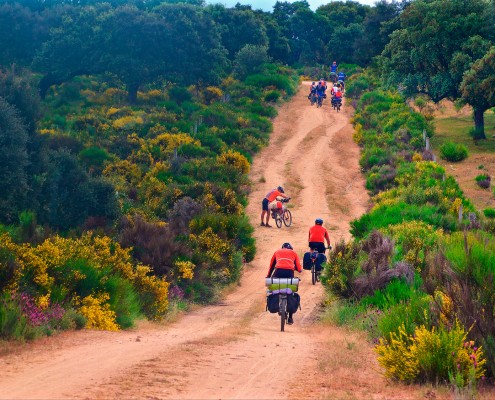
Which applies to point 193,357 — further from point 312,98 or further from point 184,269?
point 312,98

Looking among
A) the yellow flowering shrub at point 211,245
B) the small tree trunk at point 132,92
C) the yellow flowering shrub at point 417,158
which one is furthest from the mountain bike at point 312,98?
the yellow flowering shrub at point 211,245

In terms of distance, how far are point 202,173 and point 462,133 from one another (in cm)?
1972

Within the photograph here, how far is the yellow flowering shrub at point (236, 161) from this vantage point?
35.0 metres

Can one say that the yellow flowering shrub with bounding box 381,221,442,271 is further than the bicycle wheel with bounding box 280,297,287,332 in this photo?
Yes

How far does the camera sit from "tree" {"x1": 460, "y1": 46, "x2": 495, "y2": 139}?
1342 inches

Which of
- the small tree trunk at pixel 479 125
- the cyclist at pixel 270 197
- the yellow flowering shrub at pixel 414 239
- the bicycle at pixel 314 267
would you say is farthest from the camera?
the small tree trunk at pixel 479 125

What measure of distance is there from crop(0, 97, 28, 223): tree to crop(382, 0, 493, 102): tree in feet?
82.2

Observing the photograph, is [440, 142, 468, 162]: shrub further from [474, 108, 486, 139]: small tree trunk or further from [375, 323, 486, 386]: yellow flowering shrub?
[375, 323, 486, 386]: yellow flowering shrub

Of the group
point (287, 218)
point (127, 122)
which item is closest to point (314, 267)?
point (287, 218)

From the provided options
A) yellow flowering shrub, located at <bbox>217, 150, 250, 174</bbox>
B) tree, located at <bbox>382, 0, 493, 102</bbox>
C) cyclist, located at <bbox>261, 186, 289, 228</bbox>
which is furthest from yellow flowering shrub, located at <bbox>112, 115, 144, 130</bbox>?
cyclist, located at <bbox>261, 186, 289, 228</bbox>

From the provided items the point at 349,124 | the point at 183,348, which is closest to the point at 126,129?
the point at 349,124

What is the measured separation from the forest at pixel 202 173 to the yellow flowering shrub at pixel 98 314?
0.03 metres

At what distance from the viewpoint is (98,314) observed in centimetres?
1161

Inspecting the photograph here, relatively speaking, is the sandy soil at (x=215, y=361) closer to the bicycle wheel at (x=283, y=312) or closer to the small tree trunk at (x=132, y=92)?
the bicycle wheel at (x=283, y=312)
